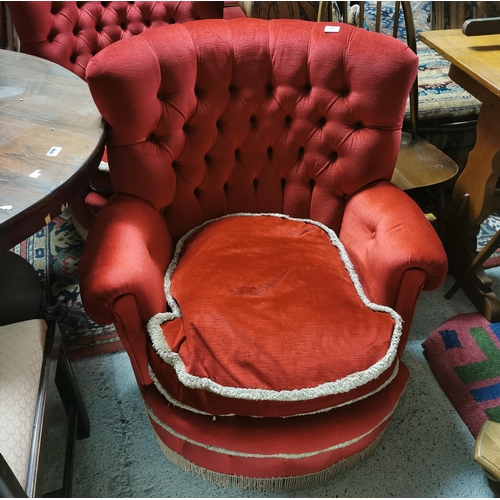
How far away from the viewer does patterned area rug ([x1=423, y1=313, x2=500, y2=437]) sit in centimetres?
135

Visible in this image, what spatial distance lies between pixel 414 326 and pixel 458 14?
5.22 feet

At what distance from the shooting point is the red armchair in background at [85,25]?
1.64 m

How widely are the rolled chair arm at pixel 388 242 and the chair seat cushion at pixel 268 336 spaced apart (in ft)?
0.18

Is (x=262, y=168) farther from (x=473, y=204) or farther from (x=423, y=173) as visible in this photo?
(x=473, y=204)

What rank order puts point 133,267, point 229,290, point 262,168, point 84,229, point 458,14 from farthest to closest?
point 458,14 → point 84,229 → point 262,168 → point 229,290 → point 133,267

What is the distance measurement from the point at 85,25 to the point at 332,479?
1.81 m

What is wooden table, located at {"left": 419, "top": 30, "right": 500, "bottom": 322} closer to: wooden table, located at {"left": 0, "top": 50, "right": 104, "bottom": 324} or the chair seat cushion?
the chair seat cushion

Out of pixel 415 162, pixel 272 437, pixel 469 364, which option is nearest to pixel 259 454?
pixel 272 437

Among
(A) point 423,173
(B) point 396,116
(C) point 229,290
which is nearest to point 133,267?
(C) point 229,290

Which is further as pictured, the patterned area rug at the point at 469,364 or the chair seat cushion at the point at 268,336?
the patterned area rug at the point at 469,364

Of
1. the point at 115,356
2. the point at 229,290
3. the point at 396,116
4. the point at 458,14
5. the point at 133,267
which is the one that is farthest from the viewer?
the point at 458,14

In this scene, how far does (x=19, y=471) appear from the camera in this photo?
0.81 m

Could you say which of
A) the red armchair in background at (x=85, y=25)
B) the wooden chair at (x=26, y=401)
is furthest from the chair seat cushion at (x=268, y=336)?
the red armchair in background at (x=85, y=25)

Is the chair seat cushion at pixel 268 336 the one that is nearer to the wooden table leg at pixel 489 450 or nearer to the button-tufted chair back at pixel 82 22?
the wooden table leg at pixel 489 450
